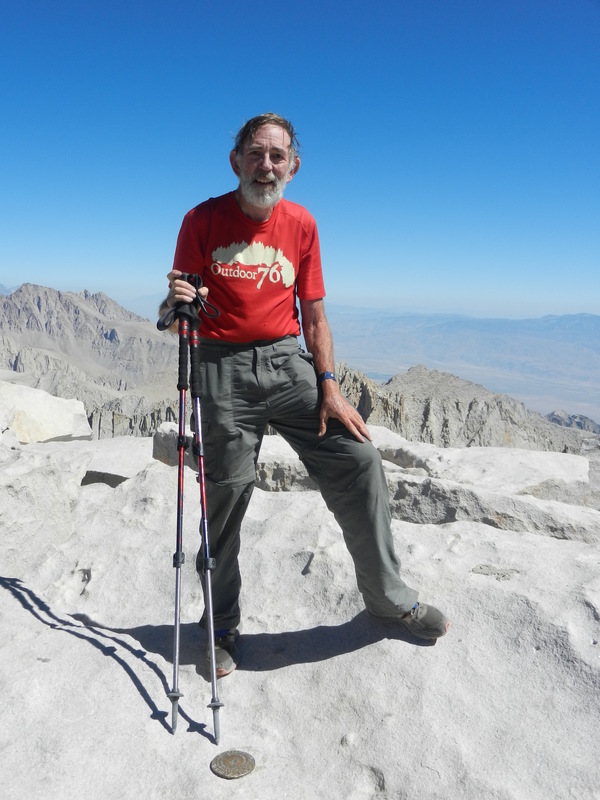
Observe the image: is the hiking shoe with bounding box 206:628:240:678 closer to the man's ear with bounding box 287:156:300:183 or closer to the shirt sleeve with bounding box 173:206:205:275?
the shirt sleeve with bounding box 173:206:205:275

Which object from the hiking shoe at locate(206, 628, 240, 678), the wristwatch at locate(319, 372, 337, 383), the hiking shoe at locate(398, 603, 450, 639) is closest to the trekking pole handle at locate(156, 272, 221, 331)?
the wristwatch at locate(319, 372, 337, 383)

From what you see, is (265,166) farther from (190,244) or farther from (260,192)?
(190,244)

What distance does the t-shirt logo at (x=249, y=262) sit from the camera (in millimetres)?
4184

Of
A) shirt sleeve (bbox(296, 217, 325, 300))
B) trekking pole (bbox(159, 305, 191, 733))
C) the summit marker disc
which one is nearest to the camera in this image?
the summit marker disc

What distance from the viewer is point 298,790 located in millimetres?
3340

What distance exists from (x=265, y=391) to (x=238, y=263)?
898 millimetres

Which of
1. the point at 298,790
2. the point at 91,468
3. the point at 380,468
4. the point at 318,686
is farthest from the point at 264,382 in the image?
the point at 91,468

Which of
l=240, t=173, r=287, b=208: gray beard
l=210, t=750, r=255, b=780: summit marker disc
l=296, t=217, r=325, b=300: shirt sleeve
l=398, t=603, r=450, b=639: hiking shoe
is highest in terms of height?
l=240, t=173, r=287, b=208: gray beard

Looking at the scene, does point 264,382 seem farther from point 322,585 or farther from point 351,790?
point 351,790

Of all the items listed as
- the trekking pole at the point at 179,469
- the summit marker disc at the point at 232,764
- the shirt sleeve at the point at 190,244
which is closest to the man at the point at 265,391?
the shirt sleeve at the point at 190,244

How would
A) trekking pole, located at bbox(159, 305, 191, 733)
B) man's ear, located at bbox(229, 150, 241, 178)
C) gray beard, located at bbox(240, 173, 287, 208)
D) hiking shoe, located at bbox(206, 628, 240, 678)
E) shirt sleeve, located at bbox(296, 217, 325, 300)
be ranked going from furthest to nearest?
shirt sleeve, located at bbox(296, 217, 325, 300) → hiking shoe, located at bbox(206, 628, 240, 678) → man's ear, located at bbox(229, 150, 241, 178) → gray beard, located at bbox(240, 173, 287, 208) → trekking pole, located at bbox(159, 305, 191, 733)

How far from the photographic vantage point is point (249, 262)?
13.8 ft

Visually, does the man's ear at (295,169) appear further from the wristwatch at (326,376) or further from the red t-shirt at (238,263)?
the wristwatch at (326,376)

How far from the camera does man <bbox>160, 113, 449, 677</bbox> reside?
4.18 m
